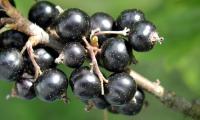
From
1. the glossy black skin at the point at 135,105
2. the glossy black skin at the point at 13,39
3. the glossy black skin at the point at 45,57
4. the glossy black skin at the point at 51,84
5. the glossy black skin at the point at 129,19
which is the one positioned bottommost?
the glossy black skin at the point at 135,105

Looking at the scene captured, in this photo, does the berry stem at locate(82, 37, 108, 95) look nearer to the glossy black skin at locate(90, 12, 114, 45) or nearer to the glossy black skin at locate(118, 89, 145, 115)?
the glossy black skin at locate(90, 12, 114, 45)

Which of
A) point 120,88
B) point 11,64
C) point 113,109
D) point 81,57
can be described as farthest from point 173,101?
point 11,64

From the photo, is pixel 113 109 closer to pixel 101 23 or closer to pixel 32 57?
pixel 101 23

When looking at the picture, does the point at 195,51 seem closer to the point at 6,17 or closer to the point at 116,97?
the point at 116,97

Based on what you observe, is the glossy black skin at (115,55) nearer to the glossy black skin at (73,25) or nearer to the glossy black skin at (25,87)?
the glossy black skin at (73,25)

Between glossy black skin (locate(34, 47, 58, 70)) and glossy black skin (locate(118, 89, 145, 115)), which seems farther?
glossy black skin (locate(118, 89, 145, 115))

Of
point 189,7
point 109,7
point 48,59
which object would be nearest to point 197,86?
point 189,7

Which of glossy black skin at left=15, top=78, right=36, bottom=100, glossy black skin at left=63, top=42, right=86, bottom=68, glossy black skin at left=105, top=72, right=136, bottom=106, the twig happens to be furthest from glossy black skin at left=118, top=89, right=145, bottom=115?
glossy black skin at left=15, top=78, right=36, bottom=100

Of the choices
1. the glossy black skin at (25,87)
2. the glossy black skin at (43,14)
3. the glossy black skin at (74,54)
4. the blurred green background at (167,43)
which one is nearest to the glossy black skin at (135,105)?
the blurred green background at (167,43)
